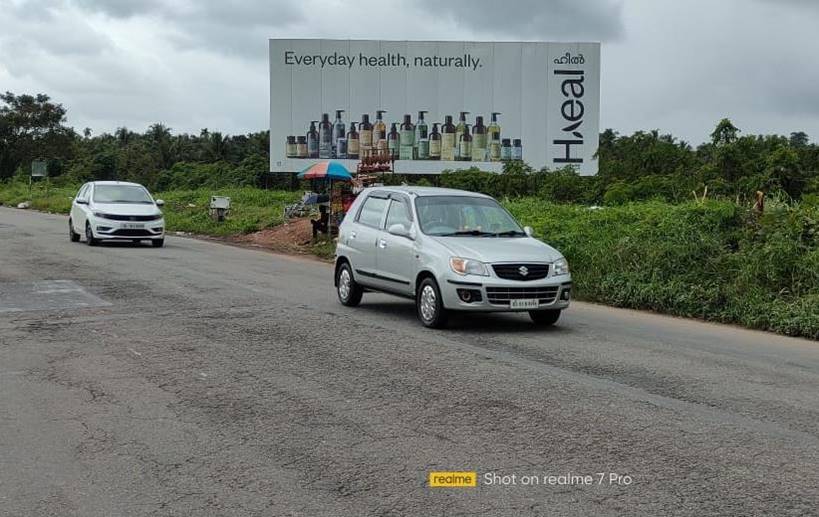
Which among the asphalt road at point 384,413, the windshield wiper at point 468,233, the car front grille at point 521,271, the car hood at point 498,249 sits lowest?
the asphalt road at point 384,413

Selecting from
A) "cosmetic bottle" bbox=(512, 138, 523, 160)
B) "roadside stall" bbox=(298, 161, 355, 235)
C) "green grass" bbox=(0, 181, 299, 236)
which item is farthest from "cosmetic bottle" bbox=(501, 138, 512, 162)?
"roadside stall" bbox=(298, 161, 355, 235)

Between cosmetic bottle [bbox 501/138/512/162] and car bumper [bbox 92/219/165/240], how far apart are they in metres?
17.6

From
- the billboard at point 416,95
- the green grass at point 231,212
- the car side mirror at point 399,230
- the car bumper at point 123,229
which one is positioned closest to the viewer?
the car side mirror at point 399,230

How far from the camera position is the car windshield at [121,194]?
23.9 m

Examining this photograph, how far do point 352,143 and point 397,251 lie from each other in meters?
25.6

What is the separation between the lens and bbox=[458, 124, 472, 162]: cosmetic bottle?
3725 centimetres

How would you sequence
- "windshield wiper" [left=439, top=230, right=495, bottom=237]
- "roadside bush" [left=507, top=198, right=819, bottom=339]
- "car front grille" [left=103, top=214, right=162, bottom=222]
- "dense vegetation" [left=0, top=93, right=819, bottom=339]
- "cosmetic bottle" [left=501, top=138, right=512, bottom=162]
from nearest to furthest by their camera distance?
"windshield wiper" [left=439, top=230, right=495, bottom=237]
"roadside bush" [left=507, top=198, right=819, bottom=339]
"dense vegetation" [left=0, top=93, right=819, bottom=339]
"car front grille" [left=103, top=214, right=162, bottom=222]
"cosmetic bottle" [left=501, top=138, right=512, bottom=162]

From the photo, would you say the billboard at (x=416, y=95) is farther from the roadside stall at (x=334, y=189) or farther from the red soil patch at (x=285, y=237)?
the roadside stall at (x=334, y=189)

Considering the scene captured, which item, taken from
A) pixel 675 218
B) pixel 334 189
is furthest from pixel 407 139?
pixel 675 218

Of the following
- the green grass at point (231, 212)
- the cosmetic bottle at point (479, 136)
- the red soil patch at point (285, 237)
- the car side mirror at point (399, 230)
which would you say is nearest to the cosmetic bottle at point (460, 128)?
the cosmetic bottle at point (479, 136)

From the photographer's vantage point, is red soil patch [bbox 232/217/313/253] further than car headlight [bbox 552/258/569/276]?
Yes

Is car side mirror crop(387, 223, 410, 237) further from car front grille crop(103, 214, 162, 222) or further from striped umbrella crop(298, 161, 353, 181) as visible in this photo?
striped umbrella crop(298, 161, 353, 181)

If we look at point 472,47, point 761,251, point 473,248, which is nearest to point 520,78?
point 472,47

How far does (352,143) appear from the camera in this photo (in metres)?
36.9
